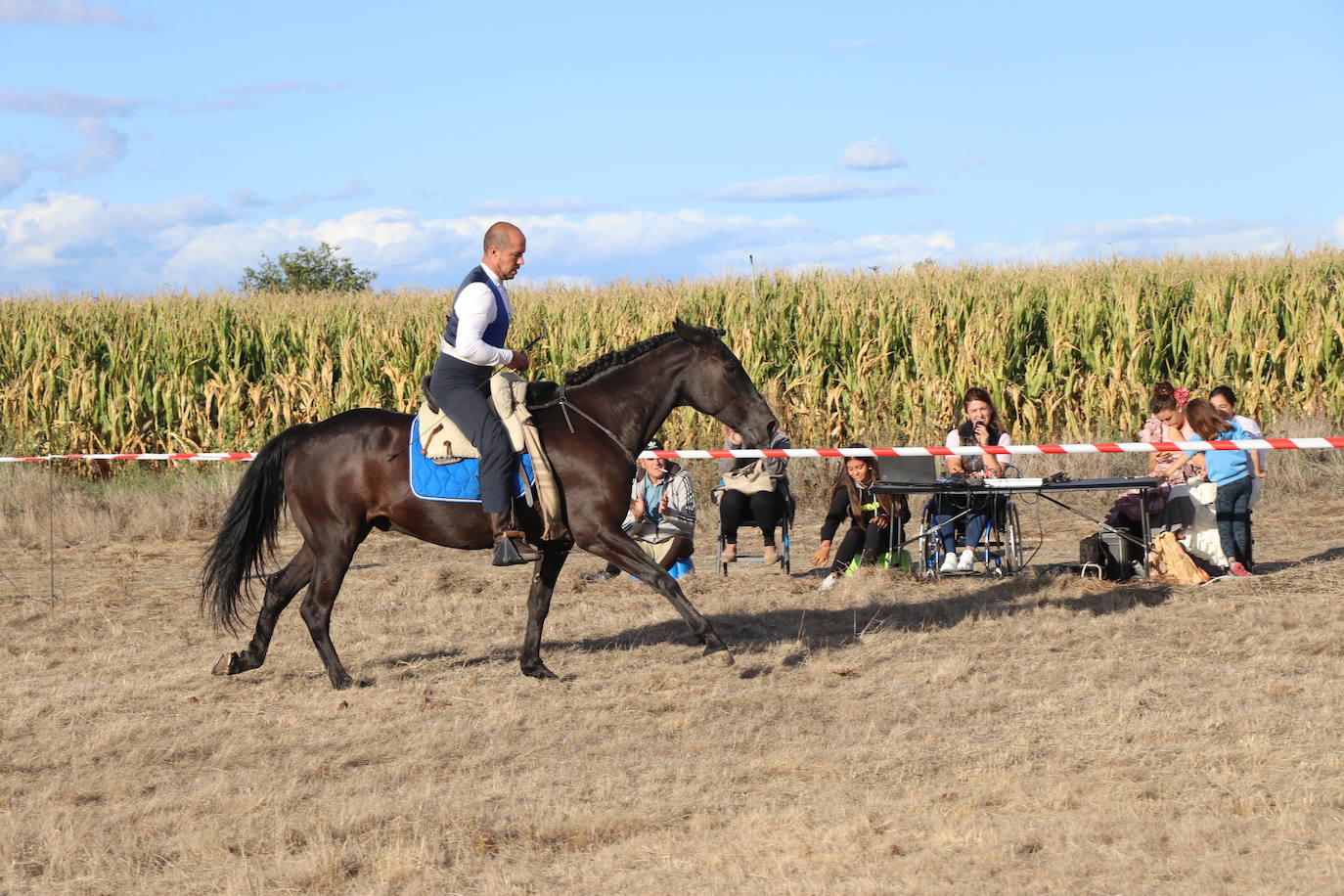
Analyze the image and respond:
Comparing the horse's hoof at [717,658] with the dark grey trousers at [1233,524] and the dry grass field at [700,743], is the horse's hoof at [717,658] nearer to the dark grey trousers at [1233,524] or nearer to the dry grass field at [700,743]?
the dry grass field at [700,743]

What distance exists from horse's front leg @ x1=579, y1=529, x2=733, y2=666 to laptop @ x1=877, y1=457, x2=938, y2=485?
383 centimetres

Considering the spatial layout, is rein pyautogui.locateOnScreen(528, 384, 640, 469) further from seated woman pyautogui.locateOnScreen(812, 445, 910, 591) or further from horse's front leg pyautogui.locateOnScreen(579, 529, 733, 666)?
seated woman pyautogui.locateOnScreen(812, 445, 910, 591)

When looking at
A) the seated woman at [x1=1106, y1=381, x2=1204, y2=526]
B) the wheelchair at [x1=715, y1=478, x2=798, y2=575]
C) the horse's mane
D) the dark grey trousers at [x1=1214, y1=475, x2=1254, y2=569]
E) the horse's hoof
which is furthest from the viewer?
the wheelchair at [x1=715, y1=478, x2=798, y2=575]

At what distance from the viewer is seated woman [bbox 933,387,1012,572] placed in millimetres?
11281

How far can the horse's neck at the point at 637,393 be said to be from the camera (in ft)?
26.7

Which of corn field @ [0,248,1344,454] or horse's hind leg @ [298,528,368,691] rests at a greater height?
corn field @ [0,248,1344,454]

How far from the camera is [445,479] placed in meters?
7.92

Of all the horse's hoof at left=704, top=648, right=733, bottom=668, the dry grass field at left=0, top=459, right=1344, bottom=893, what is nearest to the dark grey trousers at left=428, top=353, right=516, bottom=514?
the dry grass field at left=0, top=459, right=1344, bottom=893

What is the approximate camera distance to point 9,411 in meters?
19.4

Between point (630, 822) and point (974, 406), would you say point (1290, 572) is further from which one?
point (630, 822)

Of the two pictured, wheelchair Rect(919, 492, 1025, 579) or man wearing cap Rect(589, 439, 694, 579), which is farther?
man wearing cap Rect(589, 439, 694, 579)

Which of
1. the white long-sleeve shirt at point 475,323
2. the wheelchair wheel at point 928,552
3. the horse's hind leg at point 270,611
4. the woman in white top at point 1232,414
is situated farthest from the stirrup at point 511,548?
the woman in white top at point 1232,414

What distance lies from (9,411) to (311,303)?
583cm

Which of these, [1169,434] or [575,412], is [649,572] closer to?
[575,412]
